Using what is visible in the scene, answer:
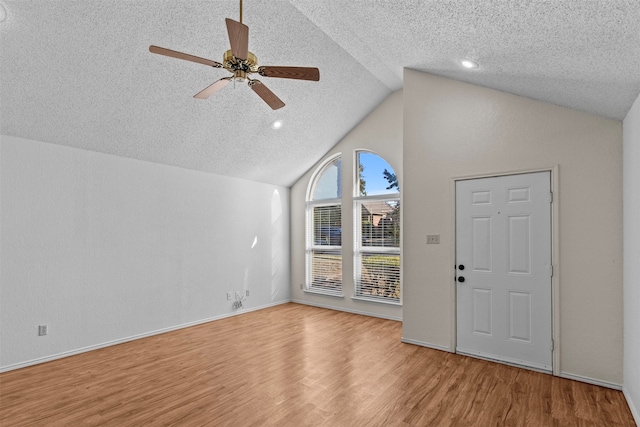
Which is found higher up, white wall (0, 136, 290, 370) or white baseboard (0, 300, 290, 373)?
white wall (0, 136, 290, 370)

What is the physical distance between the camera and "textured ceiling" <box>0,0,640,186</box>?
212cm

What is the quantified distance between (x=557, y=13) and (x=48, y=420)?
4348 mm

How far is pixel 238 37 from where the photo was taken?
217 centimetres

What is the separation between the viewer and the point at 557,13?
179 cm

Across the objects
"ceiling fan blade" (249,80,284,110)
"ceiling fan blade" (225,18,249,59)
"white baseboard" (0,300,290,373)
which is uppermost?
"ceiling fan blade" (225,18,249,59)

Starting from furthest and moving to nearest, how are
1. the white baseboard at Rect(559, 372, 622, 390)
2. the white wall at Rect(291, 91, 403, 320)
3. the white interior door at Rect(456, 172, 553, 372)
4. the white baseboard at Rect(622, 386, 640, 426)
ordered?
1. the white wall at Rect(291, 91, 403, 320)
2. the white interior door at Rect(456, 172, 553, 372)
3. the white baseboard at Rect(559, 372, 622, 390)
4. the white baseboard at Rect(622, 386, 640, 426)

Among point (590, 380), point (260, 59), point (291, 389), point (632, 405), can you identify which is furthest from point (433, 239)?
point (260, 59)

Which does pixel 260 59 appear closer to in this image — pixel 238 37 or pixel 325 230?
pixel 238 37

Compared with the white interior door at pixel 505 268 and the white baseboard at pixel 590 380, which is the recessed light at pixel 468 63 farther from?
the white baseboard at pixel 590 380

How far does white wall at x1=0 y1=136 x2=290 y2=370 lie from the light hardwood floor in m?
0.42

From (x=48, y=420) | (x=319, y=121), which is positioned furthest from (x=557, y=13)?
(x=48, y=420)

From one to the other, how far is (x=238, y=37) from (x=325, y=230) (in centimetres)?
467

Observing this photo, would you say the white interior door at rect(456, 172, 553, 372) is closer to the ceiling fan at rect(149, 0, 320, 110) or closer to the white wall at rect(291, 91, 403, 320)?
the white wall at rect(291, 91, 403, 320)

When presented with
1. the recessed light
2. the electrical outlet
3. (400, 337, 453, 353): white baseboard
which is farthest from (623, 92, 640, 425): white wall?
the electrical outlet
